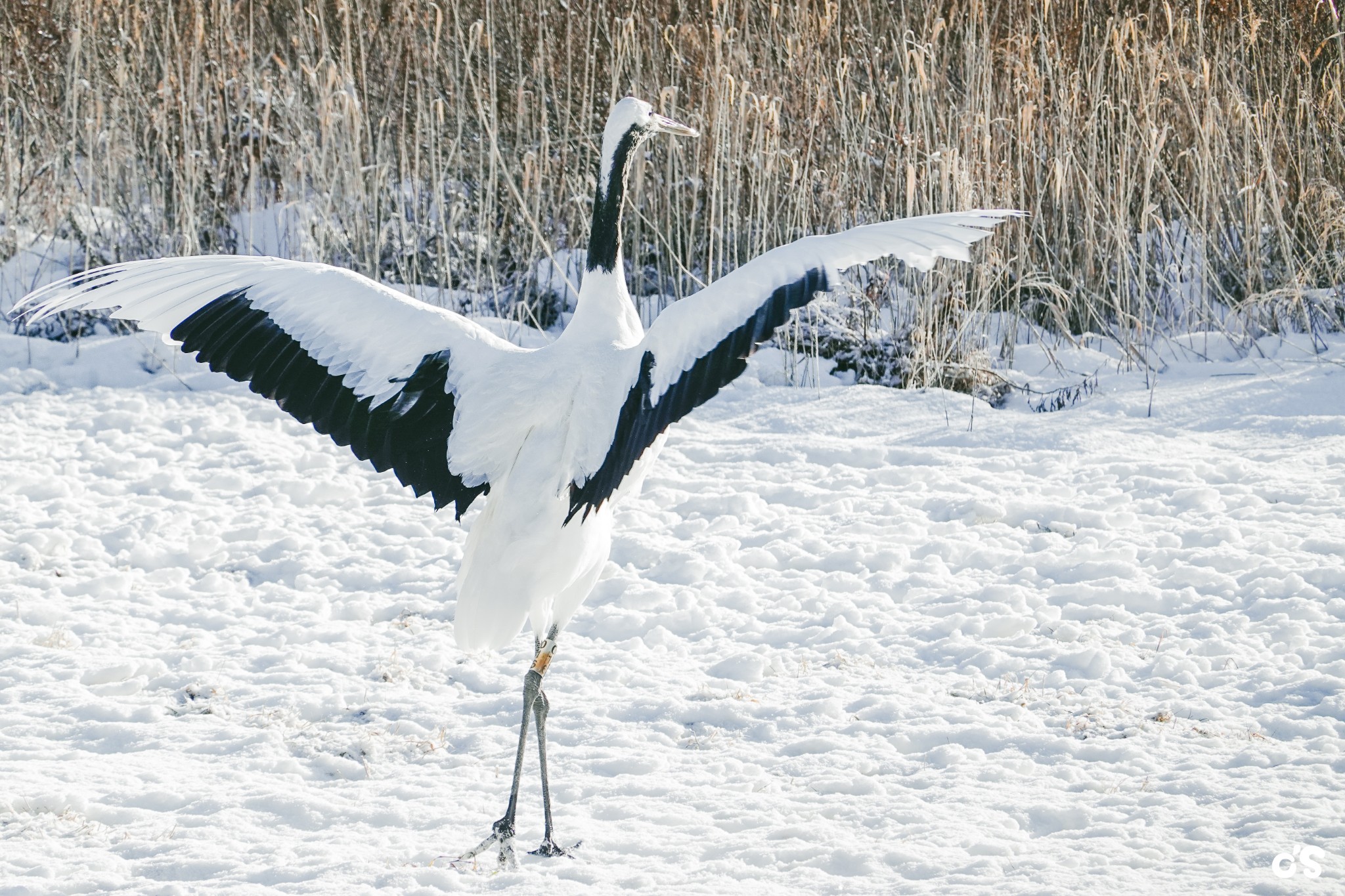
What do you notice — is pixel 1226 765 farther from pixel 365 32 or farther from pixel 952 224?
pixel 365 32

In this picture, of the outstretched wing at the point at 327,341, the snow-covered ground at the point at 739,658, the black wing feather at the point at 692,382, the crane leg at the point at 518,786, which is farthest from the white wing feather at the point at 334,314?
the snow-covered ground at the point at 739,658

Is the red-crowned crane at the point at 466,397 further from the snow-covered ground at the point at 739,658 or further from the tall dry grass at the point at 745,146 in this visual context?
the tall dry grass at the point at 745,146

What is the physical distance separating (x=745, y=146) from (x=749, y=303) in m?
4.74

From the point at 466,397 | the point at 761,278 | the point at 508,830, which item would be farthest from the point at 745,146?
the point at 508,830

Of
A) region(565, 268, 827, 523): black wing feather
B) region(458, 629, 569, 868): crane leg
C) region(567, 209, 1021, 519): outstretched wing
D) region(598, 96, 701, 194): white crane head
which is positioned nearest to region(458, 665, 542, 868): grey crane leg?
region(458, 629, 569, 868): crane leg

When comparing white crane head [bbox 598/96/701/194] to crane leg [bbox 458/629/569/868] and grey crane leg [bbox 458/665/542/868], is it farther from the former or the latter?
grey crane leg [bbox 458/665/542/868]

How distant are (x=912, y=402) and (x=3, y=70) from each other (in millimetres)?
5707

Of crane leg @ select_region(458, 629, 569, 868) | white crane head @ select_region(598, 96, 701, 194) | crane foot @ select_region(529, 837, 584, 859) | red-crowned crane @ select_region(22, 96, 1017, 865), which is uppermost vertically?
white crane head @ select_region(598, 96, 701, 194)

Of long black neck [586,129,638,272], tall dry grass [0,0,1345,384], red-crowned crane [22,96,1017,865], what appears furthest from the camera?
tall dry grass [0,0,1345,384]

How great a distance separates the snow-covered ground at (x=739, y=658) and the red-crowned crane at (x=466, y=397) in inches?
18.2

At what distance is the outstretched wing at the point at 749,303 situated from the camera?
2670 mm

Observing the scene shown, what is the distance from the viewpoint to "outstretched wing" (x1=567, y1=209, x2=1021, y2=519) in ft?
8.76

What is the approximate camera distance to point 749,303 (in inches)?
106

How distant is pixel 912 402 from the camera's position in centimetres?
618
